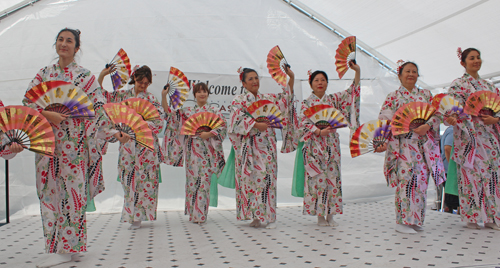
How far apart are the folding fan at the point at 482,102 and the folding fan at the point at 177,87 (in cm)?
295

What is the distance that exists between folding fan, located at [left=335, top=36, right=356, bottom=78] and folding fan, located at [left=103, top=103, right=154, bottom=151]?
2085 mm

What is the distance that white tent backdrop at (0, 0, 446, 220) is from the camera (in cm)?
561

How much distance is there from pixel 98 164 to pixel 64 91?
57 cm

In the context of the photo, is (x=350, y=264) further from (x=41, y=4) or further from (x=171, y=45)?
(x=41, y=4)

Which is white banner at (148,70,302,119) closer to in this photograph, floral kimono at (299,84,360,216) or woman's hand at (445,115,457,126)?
floral kimono at (299,84,360,216)

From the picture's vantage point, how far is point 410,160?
363 centimetres

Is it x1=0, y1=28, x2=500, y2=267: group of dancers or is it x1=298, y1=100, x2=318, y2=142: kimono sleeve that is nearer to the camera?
x1=0, y1=28, x2=500, y2=267: group of dancers

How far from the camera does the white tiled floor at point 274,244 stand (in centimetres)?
269

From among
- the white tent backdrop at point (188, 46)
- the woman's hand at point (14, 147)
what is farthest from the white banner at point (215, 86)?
the woman's hand at point (14, 147)

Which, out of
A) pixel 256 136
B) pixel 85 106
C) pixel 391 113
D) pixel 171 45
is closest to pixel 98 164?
pixel 85 106

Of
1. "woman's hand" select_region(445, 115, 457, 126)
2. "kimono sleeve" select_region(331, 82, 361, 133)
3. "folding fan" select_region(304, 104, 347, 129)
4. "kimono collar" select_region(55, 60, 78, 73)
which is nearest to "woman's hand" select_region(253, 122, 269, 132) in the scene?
"folding fan" select_region(304, 104, 347, 129)

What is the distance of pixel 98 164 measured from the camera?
2953mm

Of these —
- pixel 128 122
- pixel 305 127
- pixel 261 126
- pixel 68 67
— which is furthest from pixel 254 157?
pixel 68 67

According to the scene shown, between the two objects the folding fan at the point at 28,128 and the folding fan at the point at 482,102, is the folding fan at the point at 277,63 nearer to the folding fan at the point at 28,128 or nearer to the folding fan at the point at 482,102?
the folding fan at the point at 482,102
